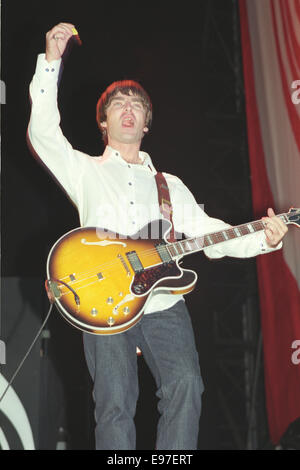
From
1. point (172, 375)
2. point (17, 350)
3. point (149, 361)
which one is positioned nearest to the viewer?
point (172, 375)

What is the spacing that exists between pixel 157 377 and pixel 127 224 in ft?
2.70

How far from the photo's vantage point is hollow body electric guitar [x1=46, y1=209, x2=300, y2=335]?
2781mm

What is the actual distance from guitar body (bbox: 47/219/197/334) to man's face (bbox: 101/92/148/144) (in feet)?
2.23

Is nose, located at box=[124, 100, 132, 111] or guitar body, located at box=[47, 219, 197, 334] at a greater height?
nose, located at box=[124, 100, 132, 111]

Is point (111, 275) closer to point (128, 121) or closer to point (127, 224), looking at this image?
point (127, 224)

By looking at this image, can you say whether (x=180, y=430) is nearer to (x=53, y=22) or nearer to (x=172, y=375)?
(x=172, y=375)

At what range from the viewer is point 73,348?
454 centimetres

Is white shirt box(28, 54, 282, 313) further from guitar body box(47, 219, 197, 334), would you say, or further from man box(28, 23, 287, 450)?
guitar body box(47, 219, 197, 334)

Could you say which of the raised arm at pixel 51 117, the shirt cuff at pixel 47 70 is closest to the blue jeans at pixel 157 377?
the raised arm at pixel 51 117

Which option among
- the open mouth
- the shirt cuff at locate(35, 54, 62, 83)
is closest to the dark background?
the open mouth

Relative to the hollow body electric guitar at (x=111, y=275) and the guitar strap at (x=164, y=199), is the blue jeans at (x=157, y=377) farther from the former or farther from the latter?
the guitar strap at (x=164, y=199)

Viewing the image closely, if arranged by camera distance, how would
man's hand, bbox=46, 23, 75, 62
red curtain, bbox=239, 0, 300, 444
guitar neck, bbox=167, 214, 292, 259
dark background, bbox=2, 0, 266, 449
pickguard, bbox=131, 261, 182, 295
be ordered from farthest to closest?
dark background, bbox=2, 0, 266, 449 → red curtain, bbox=239, 0, 300, 444 → guitar neck, bbox=167, 214, 292, 259 → man's hand, bbox=46, 23, 75, 62 → pickguard, bbox=131, 261, 182, 295
